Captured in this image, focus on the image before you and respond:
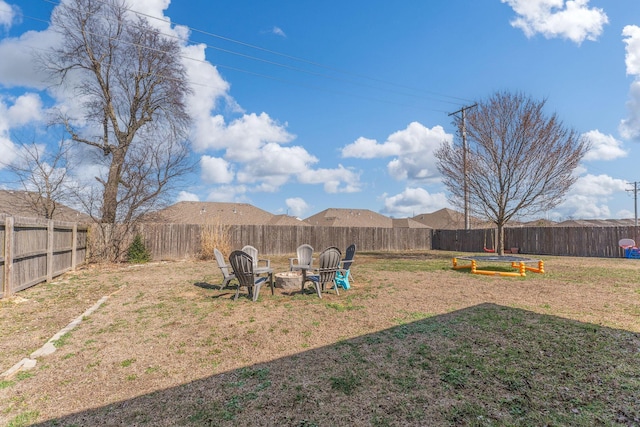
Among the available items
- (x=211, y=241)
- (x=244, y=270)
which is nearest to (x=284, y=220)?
(x=211, y=241)

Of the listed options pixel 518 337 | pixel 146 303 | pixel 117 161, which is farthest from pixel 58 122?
pixel 518 337

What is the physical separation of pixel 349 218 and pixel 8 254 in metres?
34.2

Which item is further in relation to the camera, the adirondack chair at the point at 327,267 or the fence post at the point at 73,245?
the fence post at the point at 73,245

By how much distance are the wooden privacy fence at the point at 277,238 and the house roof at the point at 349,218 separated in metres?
15.3

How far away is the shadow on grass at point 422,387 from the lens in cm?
225

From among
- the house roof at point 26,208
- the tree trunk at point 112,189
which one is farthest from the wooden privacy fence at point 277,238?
the house roof at point 26,208

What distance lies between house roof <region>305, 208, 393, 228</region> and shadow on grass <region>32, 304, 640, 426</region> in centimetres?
3285

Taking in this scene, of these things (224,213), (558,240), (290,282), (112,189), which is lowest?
(290,282)

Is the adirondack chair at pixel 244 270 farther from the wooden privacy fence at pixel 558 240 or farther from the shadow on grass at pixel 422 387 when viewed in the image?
the wooden privacy fence at pixel 558 240

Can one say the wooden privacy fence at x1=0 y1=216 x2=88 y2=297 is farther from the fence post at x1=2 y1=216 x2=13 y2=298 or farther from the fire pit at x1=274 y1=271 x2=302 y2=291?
the fire pit at x1=274 y1=271 x2=302 y2=291

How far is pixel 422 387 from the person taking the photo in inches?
104

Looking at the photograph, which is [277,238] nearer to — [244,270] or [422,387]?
[244,270]

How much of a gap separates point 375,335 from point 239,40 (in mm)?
11855

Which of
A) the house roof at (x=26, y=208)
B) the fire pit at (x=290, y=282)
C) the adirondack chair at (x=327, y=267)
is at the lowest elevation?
the fire pit at (x=290, y=282)
